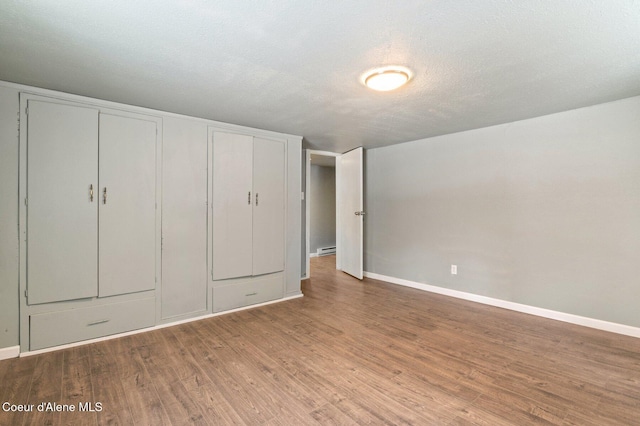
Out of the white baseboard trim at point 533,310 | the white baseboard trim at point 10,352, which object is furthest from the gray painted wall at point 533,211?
the white baseboard trim at point 10,352

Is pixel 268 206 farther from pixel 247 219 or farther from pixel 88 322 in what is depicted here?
pixel 88 322

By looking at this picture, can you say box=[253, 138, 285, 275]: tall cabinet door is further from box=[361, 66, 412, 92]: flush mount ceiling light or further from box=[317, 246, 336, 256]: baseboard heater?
box=[317, 246, 336, 256]: baseboard heater

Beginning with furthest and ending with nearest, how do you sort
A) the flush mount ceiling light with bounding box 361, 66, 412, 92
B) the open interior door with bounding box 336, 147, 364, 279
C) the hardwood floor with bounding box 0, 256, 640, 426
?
the open interior door with bounding box 336, 147, 364, 279 < the flush mount ceiling light with bounding box 361, 66, 412, 92 < the hardwood floor with bounding box 0, 256, 640, 426

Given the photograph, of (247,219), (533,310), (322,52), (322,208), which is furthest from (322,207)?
(322,52)

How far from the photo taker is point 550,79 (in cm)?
225

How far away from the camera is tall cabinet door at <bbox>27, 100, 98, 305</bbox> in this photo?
2.39m

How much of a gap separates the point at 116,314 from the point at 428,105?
12.1 feet

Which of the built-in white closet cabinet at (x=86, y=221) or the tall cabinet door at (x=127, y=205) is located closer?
the built-in white closet cabinet at (x=86, y=221)

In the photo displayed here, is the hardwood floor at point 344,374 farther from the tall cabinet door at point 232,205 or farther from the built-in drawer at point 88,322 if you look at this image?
the tall cabinet door at point 232,205

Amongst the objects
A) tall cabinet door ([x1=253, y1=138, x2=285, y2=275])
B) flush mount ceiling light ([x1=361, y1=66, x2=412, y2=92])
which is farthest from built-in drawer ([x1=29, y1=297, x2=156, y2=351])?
flush mount ceiling light ([x1=361, y1=66, x2=412, y2=92])

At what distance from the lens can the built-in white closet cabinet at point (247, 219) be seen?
3.37m

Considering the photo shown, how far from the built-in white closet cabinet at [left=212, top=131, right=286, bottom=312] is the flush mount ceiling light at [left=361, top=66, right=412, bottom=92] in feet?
6.17

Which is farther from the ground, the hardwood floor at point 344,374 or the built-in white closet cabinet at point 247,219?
the built-in white closet cabinet at point 247,219

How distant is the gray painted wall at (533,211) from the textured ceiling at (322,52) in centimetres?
45
